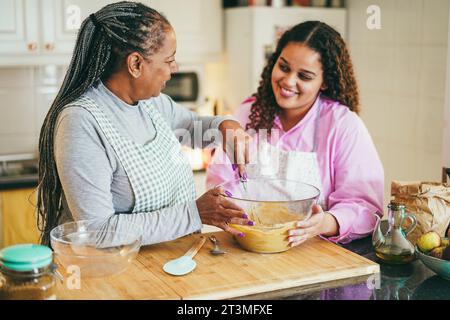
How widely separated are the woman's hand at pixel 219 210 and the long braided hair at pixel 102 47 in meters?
0.39

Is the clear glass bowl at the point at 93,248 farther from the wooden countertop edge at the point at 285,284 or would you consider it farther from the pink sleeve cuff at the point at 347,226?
the pink sleeve cuff at the point at 347,226

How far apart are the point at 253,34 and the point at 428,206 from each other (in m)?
1.96

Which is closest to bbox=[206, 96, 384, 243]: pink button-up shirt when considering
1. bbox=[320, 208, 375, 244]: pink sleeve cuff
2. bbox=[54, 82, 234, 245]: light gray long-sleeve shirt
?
bbox=[320, 208, 375, 244]: pink sleeve cuff

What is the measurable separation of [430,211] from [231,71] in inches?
85.6

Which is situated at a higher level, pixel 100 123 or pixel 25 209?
pixel 100 123

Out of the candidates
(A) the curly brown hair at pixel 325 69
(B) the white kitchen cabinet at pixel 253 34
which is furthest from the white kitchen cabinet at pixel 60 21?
(A) the curly brown hair at pixel 325 69

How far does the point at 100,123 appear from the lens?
1.47 m

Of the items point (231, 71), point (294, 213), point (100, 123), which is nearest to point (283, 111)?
point (294, 213)

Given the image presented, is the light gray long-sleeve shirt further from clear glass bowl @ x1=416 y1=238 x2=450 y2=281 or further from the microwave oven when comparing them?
the microwave oven

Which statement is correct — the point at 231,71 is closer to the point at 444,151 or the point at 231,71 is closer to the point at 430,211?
the point at 444,151

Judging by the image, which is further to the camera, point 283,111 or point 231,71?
point 231,71

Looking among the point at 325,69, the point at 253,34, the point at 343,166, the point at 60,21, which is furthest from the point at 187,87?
the point at 343,166

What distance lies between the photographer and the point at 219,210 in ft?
4.94
